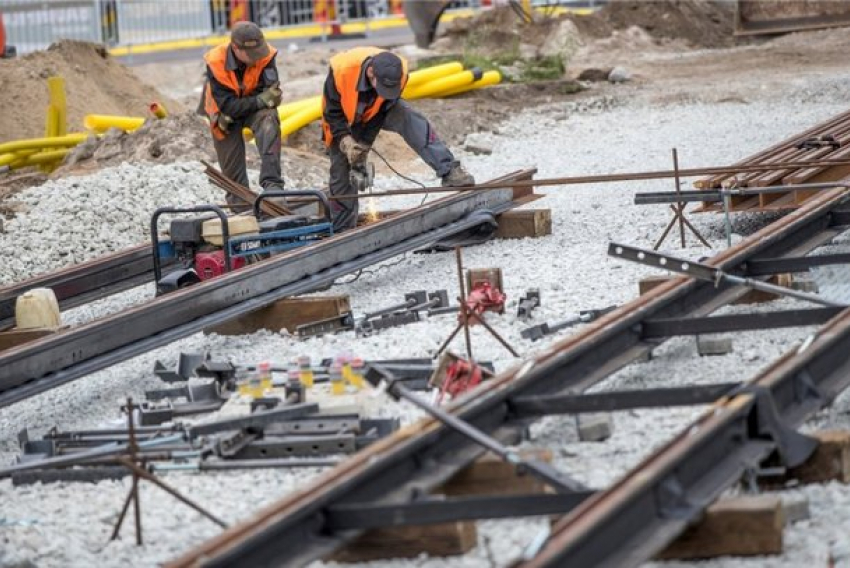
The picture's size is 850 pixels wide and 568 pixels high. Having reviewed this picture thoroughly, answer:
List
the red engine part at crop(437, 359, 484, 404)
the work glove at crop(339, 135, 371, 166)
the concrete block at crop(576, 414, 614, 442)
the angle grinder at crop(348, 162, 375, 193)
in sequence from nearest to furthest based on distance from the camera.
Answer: the concrete block at crop(576, 414, 614, 442), the red engine part at crop(437, 359, 484, 404), the work glove at crop(339, 135, 371, 166), the angle grinder at crop(348, 162, 375, 193)

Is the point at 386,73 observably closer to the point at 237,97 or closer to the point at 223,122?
the point at 237,97

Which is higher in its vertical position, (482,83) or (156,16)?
(156,16)

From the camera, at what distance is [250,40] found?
12867 mm

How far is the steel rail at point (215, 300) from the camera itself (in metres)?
7.89

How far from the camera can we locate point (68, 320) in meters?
11.1

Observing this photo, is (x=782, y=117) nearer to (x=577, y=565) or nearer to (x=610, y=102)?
(x=610, y=102)

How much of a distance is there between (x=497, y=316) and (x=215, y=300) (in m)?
1.57

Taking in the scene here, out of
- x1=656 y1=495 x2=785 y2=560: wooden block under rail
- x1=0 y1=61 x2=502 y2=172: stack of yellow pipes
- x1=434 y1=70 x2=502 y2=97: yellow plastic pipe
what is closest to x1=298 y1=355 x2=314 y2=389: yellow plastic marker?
x1=656 y1=495 x2=785 y2=560: wooden block under rail

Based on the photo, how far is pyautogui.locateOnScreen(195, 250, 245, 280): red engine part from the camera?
10.3m

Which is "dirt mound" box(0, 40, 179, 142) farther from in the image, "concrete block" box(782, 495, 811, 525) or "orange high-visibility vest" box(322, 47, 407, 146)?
"concrete block" box(782, 495, 811, 525)

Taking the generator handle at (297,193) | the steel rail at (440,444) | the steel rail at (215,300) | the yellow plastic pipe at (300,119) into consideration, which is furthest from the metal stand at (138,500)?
the yellow plastic pipe at (300,119)

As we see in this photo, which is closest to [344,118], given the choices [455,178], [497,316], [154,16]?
[455,178]

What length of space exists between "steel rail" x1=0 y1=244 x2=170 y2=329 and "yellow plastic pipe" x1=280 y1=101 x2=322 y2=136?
6.01 metres

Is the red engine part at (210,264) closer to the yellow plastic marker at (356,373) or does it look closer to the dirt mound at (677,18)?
the yellow plastic marker at (356,373)
